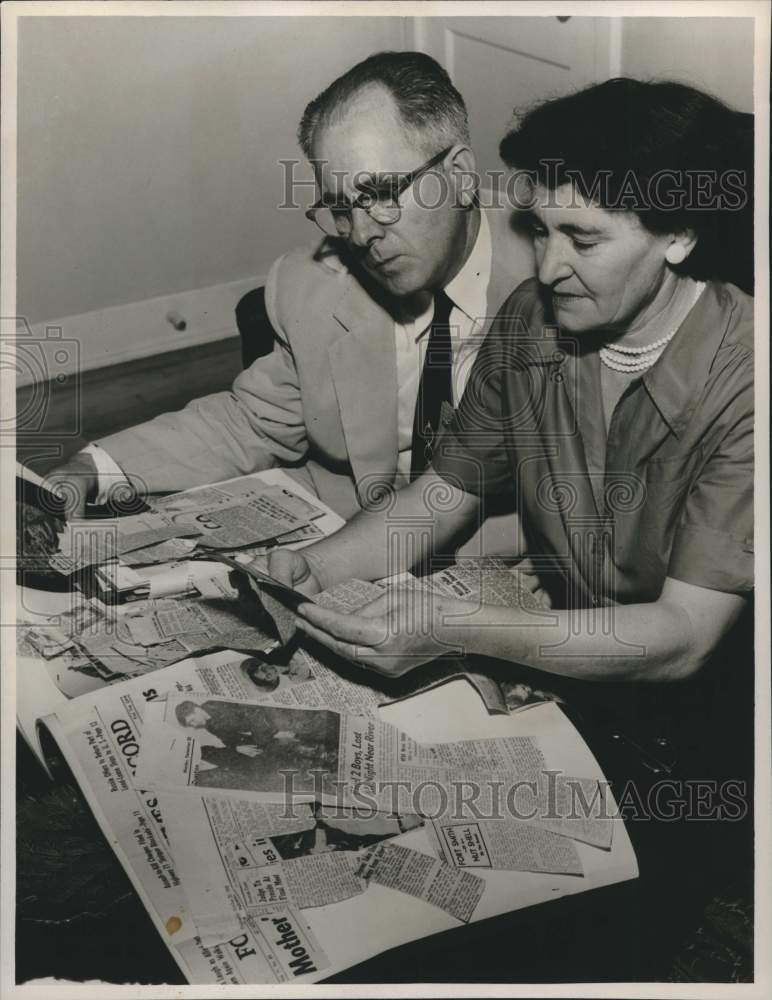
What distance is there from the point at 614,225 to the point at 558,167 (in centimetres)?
10

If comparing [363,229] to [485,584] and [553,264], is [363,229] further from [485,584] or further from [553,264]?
[485,584]

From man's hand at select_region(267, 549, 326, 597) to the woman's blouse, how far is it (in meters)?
0.23

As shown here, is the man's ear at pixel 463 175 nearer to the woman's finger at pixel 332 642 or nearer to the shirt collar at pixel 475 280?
the shirt collar at pixel 475 280

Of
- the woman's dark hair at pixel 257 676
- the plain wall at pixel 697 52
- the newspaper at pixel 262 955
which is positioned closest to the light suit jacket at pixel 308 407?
the woman's dark hair at pixel 257 676

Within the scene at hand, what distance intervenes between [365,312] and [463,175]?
23 centimetres

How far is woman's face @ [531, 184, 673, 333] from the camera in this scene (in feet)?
4.57

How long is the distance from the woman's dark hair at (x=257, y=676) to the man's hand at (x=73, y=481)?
32 cm

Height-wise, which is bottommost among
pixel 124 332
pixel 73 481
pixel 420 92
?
pixel 73 481

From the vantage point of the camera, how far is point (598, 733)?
151 cm

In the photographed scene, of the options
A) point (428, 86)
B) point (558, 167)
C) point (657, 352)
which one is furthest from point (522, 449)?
point (428, 86)

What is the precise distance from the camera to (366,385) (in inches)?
61.6

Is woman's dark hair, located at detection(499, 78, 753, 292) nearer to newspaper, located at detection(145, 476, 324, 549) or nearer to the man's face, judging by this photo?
the man's face

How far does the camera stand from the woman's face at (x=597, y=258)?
1.39 meters

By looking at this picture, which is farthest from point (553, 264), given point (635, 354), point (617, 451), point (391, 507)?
point (391, 507)
